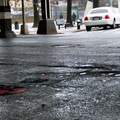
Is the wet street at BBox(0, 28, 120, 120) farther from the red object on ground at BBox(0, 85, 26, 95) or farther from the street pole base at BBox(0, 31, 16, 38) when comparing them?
the street pole base at BBox(0, 31, 16, 38)

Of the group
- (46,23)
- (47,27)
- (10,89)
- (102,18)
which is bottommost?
(47,27)

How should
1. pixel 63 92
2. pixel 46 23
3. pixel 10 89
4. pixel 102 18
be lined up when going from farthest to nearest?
pixel 102 18
pixel 46 23
pixel 10 89
pixel 63 92

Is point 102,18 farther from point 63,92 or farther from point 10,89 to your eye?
point 63,92

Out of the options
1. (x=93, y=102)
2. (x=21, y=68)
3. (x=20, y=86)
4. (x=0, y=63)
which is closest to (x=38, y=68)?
(x=21, y=68)

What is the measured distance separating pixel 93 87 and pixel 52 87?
46 cm

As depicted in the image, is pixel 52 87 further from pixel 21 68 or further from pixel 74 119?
pixel 21 68

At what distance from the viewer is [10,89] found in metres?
4.15

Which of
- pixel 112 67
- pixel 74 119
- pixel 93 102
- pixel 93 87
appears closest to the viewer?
pixel 74 119

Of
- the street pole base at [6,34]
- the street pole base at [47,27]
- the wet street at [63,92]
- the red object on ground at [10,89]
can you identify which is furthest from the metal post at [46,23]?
the red object on ground at [10,89]

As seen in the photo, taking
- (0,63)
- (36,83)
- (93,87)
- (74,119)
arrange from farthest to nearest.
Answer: (0,63) → (36,83) → (93,87) → (74,119)

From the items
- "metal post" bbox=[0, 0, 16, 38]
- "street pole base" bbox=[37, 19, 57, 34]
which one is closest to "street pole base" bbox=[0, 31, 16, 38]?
"metal post" bbox=[0, 0, 16, 38]

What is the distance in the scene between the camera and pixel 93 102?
11.1 ft

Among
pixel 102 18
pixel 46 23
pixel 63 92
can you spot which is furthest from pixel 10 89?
pixel 102 18

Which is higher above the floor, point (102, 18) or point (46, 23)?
point (102, 18)
